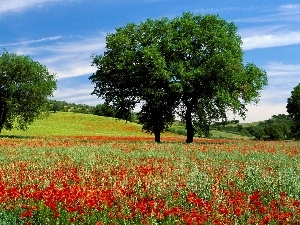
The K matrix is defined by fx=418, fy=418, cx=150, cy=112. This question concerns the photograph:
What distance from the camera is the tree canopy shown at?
128 ft

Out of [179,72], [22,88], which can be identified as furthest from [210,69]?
[22,88]

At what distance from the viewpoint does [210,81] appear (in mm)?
39500

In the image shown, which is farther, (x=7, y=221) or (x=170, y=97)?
(x=170, y=97)

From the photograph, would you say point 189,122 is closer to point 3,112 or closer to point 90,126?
point 3,112

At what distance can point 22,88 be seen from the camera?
5447cm

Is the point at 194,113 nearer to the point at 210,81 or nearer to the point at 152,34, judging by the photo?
the point at 210,81

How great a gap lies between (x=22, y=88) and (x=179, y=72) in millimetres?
25228

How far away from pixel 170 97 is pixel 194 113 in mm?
3616

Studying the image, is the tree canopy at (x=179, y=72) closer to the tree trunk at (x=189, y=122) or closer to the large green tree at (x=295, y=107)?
the tree trunk at (x=189, y=122)

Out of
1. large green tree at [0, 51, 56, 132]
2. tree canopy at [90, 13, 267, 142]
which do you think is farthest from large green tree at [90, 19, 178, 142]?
large green tree at [0, 51, 56, 132]

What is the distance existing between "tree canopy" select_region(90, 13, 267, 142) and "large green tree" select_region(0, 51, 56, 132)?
1402 cm

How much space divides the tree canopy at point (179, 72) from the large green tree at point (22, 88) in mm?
14022

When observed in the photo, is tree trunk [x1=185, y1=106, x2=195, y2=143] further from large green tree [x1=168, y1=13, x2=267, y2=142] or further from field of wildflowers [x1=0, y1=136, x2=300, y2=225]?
field of wildflowers [x1=0, y1=136, x2=300, y2=225]

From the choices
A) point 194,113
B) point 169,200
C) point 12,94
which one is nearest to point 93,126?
point 12,94
